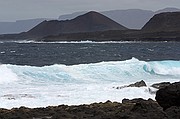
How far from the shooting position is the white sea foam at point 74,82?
1655 cm

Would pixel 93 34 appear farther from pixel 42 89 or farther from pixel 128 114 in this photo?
pixel 128 114

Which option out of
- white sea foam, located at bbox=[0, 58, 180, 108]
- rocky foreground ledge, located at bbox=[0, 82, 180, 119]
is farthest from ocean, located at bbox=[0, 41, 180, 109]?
rocky foreground ledge, located at bbox=[0, 82, 180, 119]

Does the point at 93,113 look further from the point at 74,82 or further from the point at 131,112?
the point at 74,82

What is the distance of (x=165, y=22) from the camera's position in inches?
6250

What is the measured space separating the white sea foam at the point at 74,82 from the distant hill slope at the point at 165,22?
118899 millimetres

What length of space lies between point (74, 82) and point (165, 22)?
451ft

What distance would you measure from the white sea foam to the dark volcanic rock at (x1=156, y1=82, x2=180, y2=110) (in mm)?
5626

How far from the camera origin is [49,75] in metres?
26.8

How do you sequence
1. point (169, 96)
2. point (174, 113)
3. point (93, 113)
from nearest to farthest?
point (174, 113), point (169, 96), point (93, 113)

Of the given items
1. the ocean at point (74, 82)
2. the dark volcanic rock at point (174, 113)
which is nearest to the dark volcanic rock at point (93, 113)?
the dark volcanic rock at point (174, 113)

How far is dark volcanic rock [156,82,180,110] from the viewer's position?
32.6 feet

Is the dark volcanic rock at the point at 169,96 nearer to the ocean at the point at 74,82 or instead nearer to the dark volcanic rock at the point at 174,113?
the dark volcanic rock at the point at 174,113

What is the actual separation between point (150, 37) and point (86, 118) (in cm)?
12317

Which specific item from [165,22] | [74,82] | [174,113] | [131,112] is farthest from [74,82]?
[165,22]
